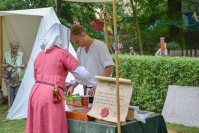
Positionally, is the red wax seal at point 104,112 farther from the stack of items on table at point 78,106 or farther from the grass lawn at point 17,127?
the grass lawn at point 17,127

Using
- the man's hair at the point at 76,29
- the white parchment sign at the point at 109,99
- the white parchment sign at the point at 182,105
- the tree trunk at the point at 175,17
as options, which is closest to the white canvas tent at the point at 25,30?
the white parchment sign at the point at 182,105

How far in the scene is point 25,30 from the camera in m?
7.84

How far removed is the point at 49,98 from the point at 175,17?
34.1ft

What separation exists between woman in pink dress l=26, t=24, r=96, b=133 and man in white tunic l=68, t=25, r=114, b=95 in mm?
280

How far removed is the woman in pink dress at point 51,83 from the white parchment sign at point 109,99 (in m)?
0.21

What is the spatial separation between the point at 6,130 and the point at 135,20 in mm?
7919

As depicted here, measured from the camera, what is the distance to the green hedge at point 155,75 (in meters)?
5.85

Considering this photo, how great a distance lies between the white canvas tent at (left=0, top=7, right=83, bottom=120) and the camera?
6.48 meters

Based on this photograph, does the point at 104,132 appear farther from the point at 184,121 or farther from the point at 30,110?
the point at 184,121

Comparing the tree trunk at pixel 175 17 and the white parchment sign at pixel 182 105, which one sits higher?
the tree trunk at pixel 175 17

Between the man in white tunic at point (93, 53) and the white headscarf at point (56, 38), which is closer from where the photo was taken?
the white headscarf at point (56, 38)

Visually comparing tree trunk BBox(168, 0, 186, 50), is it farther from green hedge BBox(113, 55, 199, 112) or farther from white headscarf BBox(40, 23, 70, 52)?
white headscarf BBox(40, 23, 70, 52)

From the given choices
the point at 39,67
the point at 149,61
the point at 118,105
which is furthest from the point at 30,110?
the point at 149,61

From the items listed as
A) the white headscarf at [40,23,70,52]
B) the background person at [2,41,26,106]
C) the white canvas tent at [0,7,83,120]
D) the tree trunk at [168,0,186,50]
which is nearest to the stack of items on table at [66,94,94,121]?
the white headscarf at [40,23,70,52]
